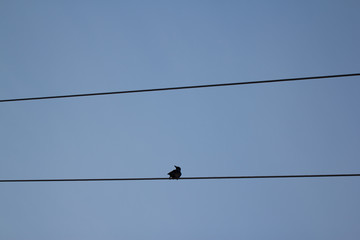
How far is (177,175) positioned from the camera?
6.07 meters
